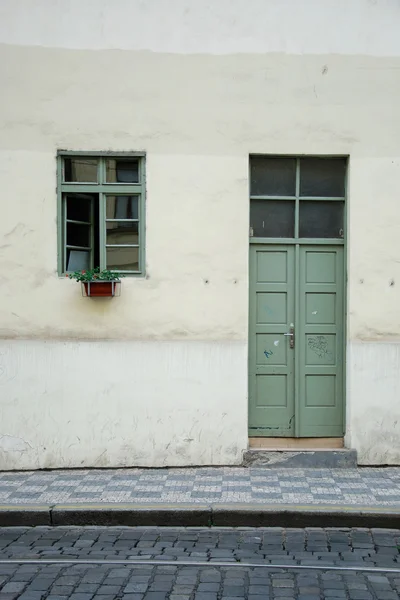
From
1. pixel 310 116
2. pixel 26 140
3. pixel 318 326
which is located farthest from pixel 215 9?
pixel 318 326

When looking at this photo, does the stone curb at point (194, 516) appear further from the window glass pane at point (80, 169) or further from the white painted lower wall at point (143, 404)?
the window glass pane at point (80, 169)

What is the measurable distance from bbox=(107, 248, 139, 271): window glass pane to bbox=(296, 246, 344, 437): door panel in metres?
2.00

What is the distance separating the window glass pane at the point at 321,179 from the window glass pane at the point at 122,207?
2.02 m

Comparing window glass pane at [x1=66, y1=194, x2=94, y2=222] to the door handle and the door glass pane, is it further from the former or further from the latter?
the door handle

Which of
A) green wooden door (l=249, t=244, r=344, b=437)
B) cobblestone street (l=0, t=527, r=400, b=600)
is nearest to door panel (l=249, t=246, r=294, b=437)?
green wooden door (l=249, t=244, r=344, b=437)

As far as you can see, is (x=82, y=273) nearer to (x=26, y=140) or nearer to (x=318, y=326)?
(x=26, y=140)

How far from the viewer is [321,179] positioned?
9008 millimetres

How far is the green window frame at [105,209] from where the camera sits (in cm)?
873

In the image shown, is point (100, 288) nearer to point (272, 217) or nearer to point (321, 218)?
point (272, 217)

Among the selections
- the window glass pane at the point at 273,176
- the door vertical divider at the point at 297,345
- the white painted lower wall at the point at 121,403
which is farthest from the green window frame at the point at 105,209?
the door vertical divider at the point at 297,345

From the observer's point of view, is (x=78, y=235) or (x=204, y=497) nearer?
(x=204, y=497)

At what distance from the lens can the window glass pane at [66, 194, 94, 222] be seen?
8805 mm

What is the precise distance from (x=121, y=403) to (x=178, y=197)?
2.49 meters

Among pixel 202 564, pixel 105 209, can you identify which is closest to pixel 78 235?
pixel 105 209
